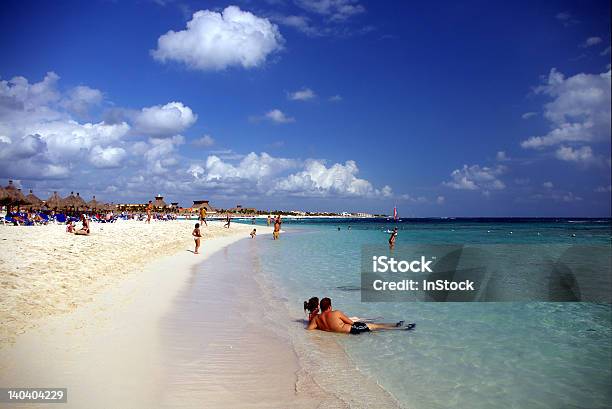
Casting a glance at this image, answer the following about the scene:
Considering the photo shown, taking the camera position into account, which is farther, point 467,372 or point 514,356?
point 514,356

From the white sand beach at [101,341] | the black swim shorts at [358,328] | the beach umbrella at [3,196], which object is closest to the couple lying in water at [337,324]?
the black swim shorts at [358,328]

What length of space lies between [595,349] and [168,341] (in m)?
8.37

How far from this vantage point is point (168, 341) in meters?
7.07

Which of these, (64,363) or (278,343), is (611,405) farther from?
(64,363)

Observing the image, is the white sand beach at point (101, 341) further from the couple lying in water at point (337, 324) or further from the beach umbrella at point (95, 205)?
the beach umbrella at point (95, 205)

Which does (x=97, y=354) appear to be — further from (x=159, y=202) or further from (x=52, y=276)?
(x=159, y=202)

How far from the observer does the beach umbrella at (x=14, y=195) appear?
A: 149 feet

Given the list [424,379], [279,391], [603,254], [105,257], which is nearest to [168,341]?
[279,391]

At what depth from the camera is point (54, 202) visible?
187 ft

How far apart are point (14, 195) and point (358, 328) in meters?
52.9

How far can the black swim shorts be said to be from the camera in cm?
831

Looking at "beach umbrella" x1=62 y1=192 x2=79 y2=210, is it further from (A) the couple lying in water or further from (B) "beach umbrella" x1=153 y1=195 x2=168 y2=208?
(A) the couple lying in water

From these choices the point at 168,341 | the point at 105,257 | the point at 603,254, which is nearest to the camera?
the point at 168,341

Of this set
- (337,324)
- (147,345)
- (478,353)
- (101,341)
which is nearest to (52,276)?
(101,341)
